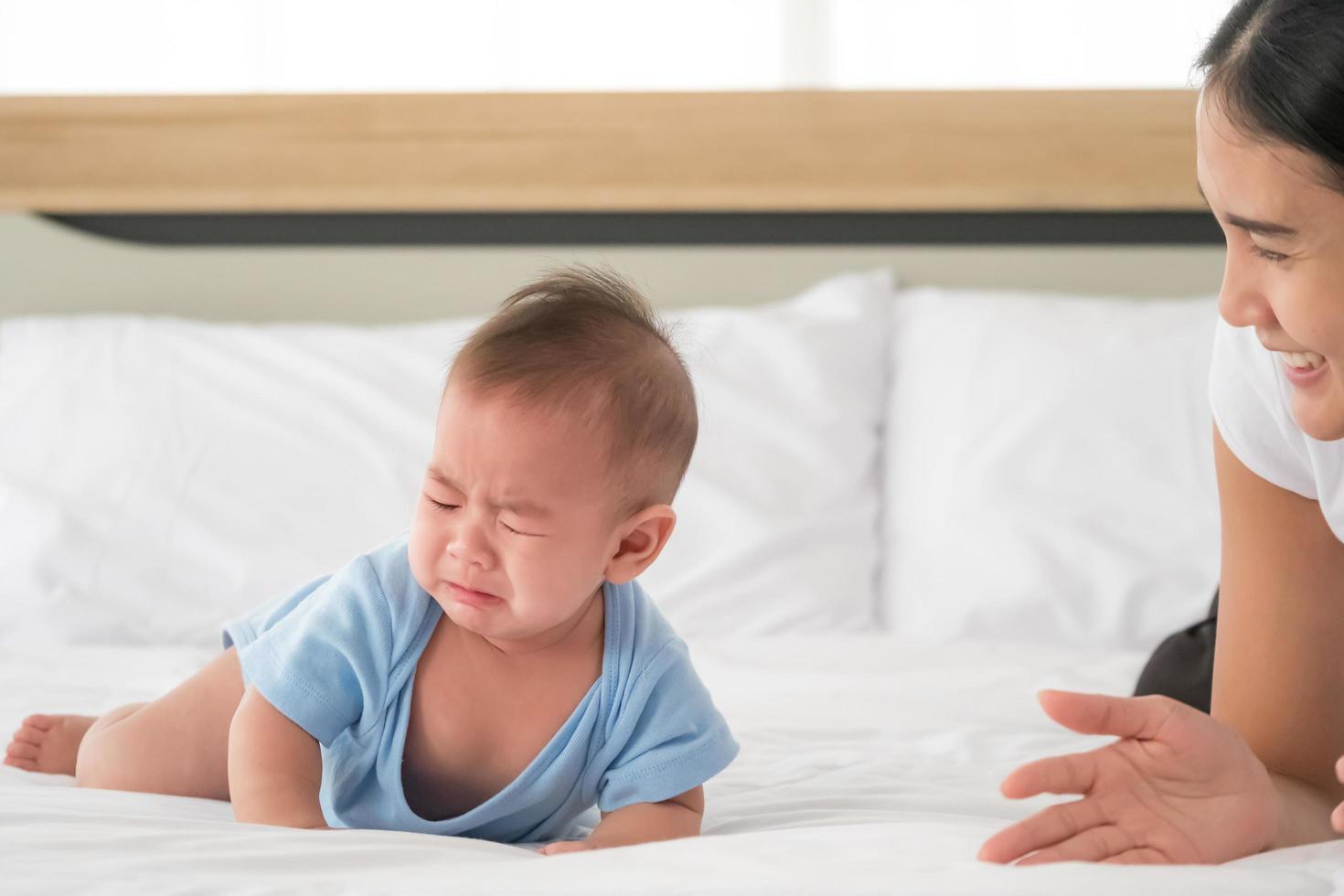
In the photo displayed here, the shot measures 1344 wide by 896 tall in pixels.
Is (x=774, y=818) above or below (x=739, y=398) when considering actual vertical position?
below

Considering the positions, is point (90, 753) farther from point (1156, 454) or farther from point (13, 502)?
point (1156, 454)

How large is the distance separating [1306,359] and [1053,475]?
0.98m

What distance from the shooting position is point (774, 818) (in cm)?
104

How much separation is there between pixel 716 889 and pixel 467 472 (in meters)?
0.34

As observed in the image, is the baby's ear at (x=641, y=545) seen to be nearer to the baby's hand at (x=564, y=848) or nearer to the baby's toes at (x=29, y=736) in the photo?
the baby's hand at (x=564, y=848)

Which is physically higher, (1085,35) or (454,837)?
(1085,35)

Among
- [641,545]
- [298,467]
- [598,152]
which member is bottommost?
[298,467]

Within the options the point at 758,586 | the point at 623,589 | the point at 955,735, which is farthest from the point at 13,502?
the point at 955,735

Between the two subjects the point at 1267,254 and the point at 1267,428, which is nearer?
the point at 1267,254

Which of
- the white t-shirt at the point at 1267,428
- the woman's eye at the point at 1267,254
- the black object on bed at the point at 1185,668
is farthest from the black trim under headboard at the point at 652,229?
the woman's eye at the point at 1267,254

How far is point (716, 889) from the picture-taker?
75cm

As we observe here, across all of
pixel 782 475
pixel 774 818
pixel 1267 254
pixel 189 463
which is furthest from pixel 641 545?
pixel 189 463

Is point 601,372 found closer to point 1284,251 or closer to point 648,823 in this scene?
point 648,823

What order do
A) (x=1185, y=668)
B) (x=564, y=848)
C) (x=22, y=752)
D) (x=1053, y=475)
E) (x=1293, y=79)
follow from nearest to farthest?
(x=1293, y=79) → (x=564, y=848) → (x=22, y=752) → (x=1185, y=668) → (x=1053, y=475)
